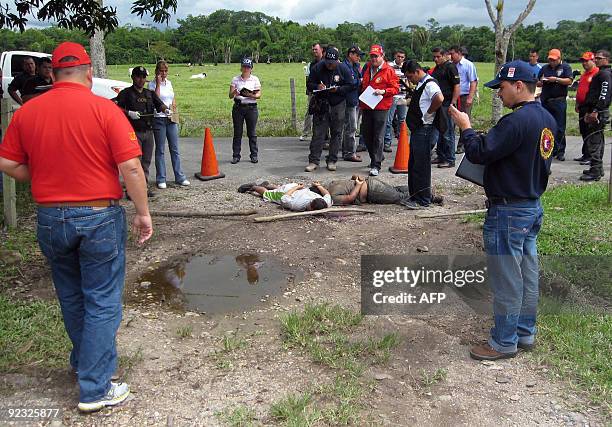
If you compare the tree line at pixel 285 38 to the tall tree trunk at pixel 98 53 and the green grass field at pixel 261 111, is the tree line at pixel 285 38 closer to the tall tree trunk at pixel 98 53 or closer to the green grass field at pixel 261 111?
the green grass field at pixel 261 111

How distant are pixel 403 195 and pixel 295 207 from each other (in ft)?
4.99

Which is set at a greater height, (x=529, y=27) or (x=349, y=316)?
(x=529, y=27)

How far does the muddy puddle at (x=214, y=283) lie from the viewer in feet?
16.6

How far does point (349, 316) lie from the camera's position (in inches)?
182

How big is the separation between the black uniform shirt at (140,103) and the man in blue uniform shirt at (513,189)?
538 centimetres

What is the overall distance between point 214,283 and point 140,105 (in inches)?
147

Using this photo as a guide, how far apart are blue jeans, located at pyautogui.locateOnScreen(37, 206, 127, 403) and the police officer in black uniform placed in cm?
504

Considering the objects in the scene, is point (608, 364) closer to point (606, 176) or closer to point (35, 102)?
point (35, 102)

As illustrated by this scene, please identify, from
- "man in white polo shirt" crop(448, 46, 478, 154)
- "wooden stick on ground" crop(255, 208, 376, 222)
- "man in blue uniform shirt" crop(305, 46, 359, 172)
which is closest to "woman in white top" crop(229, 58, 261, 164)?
"man in blue uniform shirt" crop(305, 46, 359, 172)

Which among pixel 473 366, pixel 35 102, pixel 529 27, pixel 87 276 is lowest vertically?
pixel 473 366

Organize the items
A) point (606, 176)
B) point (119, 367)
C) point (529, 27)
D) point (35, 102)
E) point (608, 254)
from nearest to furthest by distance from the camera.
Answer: point (35, 102) < point (119, 367) < point (608, 254) < point (606, 176) < point (529, 27)

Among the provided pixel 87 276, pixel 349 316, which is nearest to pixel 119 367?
pixel 87 276

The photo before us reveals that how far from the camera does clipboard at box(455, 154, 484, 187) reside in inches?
163

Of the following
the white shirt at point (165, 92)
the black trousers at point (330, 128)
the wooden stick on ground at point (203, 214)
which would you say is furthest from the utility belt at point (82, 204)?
the black trousers at point (330, 128)
